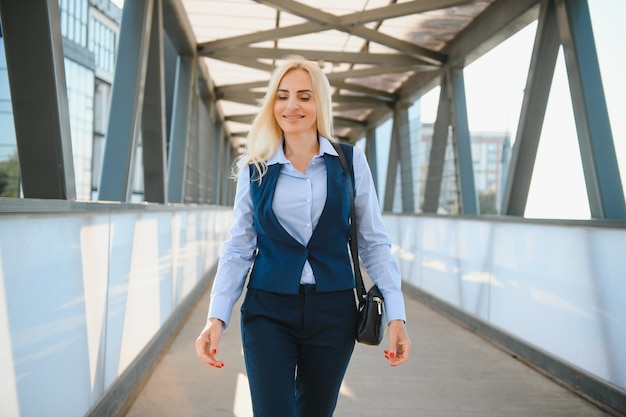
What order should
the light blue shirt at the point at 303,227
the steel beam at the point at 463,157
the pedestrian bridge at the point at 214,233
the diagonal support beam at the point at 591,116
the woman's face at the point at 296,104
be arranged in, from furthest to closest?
the steel beam at the point at 463,157 → the diagonal support beam at the point at 591,116 → the pedestrian bridge at the point at 214,233 → the woman's face at the point at 296,104 → the light blue shirt at the point at 303,227

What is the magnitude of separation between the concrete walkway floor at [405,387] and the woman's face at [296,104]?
2.37 metres

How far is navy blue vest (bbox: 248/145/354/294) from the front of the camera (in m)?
2.05

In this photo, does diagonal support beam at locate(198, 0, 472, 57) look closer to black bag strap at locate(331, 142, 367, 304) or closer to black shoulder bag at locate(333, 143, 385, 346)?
black bag strap at locate(331, 142, 367, 304)

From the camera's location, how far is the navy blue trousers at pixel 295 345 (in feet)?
6.59

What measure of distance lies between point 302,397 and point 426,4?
7.38 meters

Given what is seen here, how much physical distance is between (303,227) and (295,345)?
37cm

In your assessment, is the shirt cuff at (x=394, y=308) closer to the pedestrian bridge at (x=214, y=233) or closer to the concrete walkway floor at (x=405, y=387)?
the pedestrian bridge at (x=214, y=233)

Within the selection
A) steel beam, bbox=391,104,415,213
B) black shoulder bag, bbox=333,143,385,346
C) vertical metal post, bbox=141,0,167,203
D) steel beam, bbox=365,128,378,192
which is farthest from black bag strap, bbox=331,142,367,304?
steel beam, bbox=365,128,378,192

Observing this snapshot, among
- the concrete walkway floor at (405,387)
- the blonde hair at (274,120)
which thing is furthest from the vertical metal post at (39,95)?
the blonde hair at (274,120)

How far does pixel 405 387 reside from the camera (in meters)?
4.80

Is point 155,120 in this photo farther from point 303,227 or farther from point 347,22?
point 303,227

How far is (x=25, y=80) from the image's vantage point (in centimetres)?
363

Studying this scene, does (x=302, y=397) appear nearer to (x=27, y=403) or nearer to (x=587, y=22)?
(x=27, y=403)

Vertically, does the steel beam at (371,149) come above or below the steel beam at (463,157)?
above
